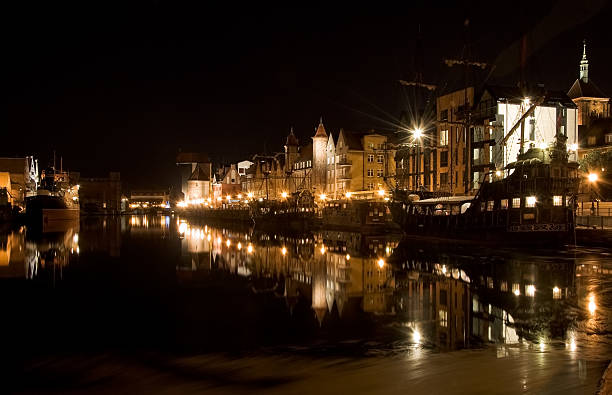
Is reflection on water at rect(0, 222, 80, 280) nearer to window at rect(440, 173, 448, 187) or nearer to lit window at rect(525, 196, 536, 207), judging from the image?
lit window at rect(525, 196, 536, 207)

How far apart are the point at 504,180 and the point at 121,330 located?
31.6 m

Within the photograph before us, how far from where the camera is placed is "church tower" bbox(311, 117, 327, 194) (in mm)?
84938

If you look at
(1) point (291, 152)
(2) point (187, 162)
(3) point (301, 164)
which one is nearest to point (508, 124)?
(3) point (301, 164)

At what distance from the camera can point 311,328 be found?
13750 mm

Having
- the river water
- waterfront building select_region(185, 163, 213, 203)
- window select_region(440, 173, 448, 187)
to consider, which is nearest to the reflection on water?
the river water

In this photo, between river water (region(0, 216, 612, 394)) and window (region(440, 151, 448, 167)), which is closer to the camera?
river water (region(0, 216, 612, 394))

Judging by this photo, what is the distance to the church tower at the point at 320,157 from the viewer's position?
279ft

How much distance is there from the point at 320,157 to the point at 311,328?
2861 inches

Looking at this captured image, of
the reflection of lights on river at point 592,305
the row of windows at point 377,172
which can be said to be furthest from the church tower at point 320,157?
the reflection of lights on river at point 592,305

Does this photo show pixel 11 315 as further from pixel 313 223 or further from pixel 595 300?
pixel 313 223

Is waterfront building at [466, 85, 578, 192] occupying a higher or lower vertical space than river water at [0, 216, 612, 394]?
higher

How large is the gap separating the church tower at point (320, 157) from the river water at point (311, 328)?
57794 millimetres

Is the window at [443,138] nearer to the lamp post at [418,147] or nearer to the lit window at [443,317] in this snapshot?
the lamp post at [418,147]

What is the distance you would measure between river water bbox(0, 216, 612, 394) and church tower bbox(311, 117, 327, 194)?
57794 mm
